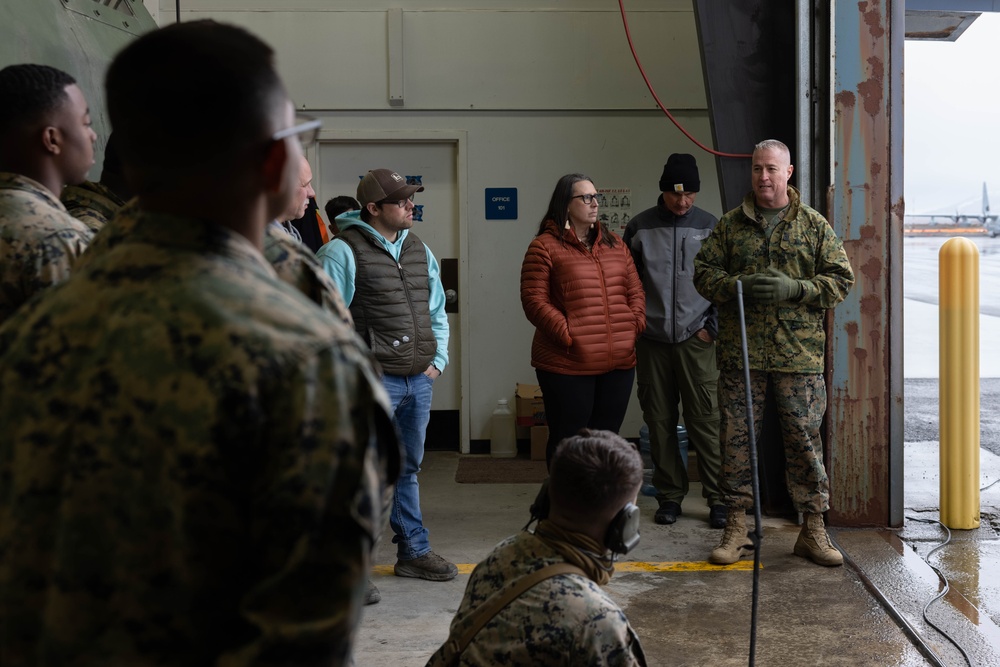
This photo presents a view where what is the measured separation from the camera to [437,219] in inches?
266

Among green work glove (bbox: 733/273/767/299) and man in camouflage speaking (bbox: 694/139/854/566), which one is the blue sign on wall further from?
green work glove (bbox: 733/273/767/299)

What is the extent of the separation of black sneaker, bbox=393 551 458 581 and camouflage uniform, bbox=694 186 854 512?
1.34 metres

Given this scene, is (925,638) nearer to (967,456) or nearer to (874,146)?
(967,456)

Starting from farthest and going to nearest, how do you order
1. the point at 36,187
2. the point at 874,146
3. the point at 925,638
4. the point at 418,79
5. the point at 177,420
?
the point at 418,79 → the point at 874,146 → the point at 925,638 → the point at 36,187 → the point at 177,420

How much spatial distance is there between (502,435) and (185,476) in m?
5.78

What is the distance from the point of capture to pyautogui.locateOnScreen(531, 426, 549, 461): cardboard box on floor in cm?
646

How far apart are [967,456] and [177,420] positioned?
4.64 m

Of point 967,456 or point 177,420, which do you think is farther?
point 967,456

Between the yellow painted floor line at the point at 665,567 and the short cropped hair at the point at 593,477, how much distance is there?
235 centimetres

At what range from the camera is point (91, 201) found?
8.32 feet

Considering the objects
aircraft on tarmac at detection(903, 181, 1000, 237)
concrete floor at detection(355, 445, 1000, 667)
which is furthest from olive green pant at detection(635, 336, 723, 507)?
aircraft on tarmac at detection(903, 181, 1000, 237)

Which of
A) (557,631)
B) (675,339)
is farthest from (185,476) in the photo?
(675,339)

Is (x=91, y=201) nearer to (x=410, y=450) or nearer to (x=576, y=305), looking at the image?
(x=410, y=450)

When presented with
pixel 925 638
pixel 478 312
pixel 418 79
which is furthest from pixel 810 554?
pixel 418 79
